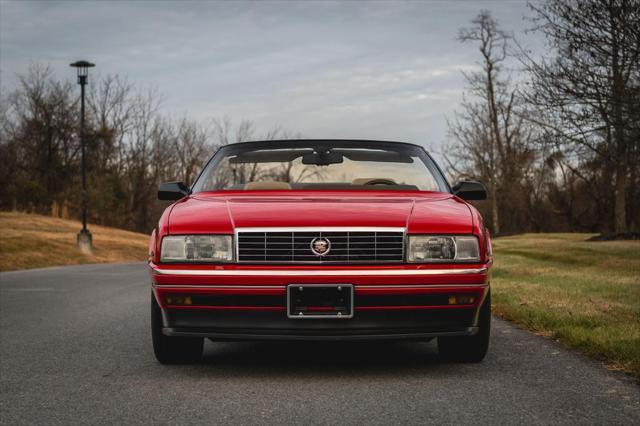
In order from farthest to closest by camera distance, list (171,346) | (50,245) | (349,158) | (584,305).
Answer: (50,245) < (584,305) < (349,158) < (171,346)

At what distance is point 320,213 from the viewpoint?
4.79m

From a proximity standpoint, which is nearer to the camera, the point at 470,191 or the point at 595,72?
the point at 470,191

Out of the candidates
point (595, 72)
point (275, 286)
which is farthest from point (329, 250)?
point (595, 72)

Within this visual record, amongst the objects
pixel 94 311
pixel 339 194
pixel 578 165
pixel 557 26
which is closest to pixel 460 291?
pixel 339 194

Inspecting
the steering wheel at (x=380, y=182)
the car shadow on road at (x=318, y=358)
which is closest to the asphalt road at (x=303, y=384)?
the car shadow on road at (x=318, y=358)

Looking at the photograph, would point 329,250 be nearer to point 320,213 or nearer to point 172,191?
point 320,213

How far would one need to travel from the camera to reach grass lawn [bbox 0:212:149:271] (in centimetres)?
2516

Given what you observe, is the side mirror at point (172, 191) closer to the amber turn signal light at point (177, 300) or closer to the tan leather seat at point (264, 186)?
the tan leather seat at point (264, 186)

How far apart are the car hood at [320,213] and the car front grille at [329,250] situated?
0.06 meters

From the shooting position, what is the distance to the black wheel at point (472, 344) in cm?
512

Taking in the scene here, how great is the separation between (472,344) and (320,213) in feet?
4.59

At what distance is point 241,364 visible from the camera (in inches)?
212

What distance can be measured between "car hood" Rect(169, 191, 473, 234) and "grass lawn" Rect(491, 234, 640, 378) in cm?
153

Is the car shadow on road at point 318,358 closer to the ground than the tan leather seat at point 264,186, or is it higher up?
closer to the ground
